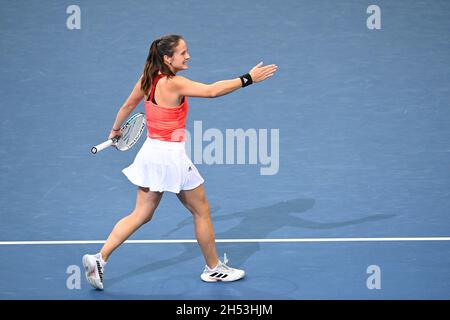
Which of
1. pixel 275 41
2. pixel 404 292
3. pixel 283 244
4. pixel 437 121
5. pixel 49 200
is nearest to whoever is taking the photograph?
pixel 404 292

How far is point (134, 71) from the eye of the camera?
28.5ft

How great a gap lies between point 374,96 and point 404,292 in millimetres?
3144

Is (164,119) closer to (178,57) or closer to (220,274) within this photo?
(178,57)

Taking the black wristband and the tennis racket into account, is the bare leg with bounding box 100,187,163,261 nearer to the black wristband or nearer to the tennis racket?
the tennis racket

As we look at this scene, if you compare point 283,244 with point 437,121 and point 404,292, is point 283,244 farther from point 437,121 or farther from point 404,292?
point 437,121

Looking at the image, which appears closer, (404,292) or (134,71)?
(404,292)

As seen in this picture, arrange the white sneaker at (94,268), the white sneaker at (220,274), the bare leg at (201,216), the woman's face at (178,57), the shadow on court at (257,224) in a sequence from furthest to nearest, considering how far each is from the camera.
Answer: the shadow on court at (257,224) < the white sneaker at (220,274) < the bare leg at (201,216) < the white sneaker at (94,268) < the woman's face at (178,57)

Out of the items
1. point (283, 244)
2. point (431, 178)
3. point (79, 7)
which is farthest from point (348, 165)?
point (79, 7)

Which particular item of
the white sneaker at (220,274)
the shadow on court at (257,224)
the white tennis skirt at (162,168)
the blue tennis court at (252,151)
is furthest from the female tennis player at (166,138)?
the shadow on court at (257,224)

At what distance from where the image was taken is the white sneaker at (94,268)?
5770 mm

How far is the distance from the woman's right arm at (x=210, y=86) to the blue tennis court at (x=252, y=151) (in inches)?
54.0

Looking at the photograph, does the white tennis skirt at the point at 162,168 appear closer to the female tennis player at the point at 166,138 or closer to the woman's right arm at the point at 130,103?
the female tennis player at the point at 166,138

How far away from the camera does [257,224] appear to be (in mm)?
7070

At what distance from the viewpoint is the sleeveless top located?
5.71 meters
